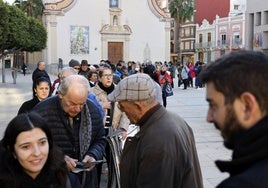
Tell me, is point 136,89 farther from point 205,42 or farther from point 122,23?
point 205,42

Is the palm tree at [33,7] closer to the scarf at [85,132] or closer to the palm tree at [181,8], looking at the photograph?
the palm tree at [181,8]

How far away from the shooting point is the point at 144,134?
288cm

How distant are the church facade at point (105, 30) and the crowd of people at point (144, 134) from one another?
137ft

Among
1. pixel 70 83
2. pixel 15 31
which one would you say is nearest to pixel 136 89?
pixel 70 83

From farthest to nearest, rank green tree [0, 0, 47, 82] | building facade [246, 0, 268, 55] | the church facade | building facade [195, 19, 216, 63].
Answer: building facade [195, 19, 216, 63]
the church facade
building facade [246, 0, 268, 55]
green tree [0, 0, 47, 82]

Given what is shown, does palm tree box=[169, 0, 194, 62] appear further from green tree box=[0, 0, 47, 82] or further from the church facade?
green tree box=[0, 0, 47, 82]

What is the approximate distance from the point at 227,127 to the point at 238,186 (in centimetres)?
23

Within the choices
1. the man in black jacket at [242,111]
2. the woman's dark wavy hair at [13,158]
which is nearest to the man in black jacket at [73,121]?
the woman's dark wavy hair at [13,158]

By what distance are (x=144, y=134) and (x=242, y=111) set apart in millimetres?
1383

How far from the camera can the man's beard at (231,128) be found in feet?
5.06

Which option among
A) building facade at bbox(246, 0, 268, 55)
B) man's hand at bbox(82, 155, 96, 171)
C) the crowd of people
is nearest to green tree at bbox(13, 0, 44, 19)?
building facade at bbox(246, 0, 268, 55)

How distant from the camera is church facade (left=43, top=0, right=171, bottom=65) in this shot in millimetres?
47375

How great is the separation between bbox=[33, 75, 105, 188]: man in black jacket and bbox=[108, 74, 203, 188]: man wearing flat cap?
100 centimetres

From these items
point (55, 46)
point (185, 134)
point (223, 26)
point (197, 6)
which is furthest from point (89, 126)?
point (197, 6)
